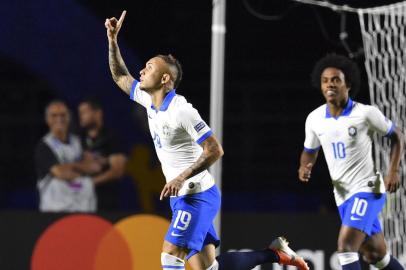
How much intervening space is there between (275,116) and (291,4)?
144 centimetres

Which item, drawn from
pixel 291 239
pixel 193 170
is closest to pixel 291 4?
pixel 291 239

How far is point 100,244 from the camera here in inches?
288

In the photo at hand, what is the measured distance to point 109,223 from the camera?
738cm

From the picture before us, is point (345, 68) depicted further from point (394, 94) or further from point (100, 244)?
point (100, 244)

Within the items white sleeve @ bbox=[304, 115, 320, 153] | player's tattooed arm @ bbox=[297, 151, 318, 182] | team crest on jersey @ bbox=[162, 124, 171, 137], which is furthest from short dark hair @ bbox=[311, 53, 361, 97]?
team crest on jersey @ bbox=[162, 124, 171, 137]

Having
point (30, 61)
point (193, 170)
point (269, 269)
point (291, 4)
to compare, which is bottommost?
point (269, 269)

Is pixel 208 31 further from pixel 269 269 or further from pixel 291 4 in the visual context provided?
pixel 269 269

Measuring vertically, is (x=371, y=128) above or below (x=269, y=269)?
above

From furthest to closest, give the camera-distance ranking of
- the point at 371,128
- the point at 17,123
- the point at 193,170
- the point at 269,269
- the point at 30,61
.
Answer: the point at 17,123
the point at 30,61
the point at 269,269
the point at 371,128
the point at 193,170

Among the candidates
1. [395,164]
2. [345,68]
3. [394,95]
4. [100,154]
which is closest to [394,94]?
[394,95]

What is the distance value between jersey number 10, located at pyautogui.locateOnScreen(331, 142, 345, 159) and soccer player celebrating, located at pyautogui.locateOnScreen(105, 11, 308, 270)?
3.31ft

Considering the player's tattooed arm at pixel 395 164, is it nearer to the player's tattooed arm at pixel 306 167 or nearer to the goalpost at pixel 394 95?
the player's tattooed arm at pixel 306 167

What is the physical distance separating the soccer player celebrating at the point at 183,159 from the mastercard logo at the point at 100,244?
1767 millimetres

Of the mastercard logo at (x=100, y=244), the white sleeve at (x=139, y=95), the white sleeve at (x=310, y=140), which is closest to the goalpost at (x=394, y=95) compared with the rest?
the white sleeve at (x=310, y=140)
